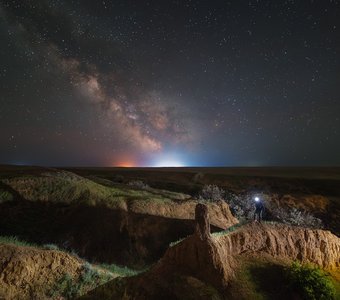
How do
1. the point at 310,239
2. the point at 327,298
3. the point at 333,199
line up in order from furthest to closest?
the point at 333,199 → the point at 310,239 → the point at 327,298

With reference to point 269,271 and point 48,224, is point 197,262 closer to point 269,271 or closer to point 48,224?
point 269,271

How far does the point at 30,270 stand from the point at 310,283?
1524 cm

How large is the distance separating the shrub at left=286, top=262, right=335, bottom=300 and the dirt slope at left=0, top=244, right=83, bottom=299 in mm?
12455

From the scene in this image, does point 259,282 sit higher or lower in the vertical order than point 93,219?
lower

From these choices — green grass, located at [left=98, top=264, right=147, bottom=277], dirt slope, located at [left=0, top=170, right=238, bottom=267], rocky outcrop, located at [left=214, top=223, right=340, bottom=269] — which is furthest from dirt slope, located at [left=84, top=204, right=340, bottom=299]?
dirt slope, located at [left=0, top=170, right=238, bottom=267]

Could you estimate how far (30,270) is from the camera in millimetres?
15297

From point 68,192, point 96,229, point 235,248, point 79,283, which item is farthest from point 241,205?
point 79,283

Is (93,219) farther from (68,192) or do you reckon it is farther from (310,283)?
(310,283)

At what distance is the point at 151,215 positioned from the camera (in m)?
27.0

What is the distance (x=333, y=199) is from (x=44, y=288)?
47.6 meters

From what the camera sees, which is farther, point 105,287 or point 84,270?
point 84,270

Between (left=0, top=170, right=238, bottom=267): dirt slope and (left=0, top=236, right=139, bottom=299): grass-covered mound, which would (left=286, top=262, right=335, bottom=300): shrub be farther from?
(left=0, top=170, right=238, bottom=267): dirt slope

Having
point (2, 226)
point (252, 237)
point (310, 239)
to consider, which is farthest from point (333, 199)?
point (2, 226)

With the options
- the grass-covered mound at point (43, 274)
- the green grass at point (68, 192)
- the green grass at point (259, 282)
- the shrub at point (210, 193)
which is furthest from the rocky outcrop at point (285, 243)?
the shrub at point (210, 193)
